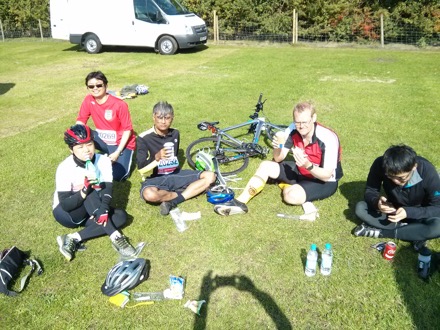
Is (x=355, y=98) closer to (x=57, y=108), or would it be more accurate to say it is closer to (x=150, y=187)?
(x=150, y=187)

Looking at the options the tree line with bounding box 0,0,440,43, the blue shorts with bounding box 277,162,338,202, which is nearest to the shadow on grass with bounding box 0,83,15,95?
the blue shorts with bounding box 277,162,338,202

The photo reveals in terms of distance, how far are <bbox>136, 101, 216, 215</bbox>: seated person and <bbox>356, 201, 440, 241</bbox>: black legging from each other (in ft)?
7.41

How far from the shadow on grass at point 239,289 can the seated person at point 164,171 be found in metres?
1.49

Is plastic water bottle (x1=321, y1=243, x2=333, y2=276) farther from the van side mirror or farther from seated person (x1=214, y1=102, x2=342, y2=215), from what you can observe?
the van side mirror

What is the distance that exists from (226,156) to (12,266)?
149 inches

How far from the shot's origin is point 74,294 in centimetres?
391

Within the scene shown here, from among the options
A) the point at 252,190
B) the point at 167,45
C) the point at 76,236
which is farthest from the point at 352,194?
the point at 167,45

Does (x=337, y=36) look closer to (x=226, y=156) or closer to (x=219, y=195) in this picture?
(x=226, y=156)

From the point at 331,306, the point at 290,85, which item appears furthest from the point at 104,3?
the point at 331,306

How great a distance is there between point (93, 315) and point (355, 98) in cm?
897

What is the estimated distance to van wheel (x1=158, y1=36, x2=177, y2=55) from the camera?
57.6 feet

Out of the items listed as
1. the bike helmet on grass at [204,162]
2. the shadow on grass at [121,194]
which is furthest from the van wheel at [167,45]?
the shadow on grass at [121,194]

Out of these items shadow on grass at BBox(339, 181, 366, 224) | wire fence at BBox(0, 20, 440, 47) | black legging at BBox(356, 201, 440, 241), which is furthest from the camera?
wire fence at BBox(0, 20, 440, 47)

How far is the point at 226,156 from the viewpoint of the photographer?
22.0 feet
